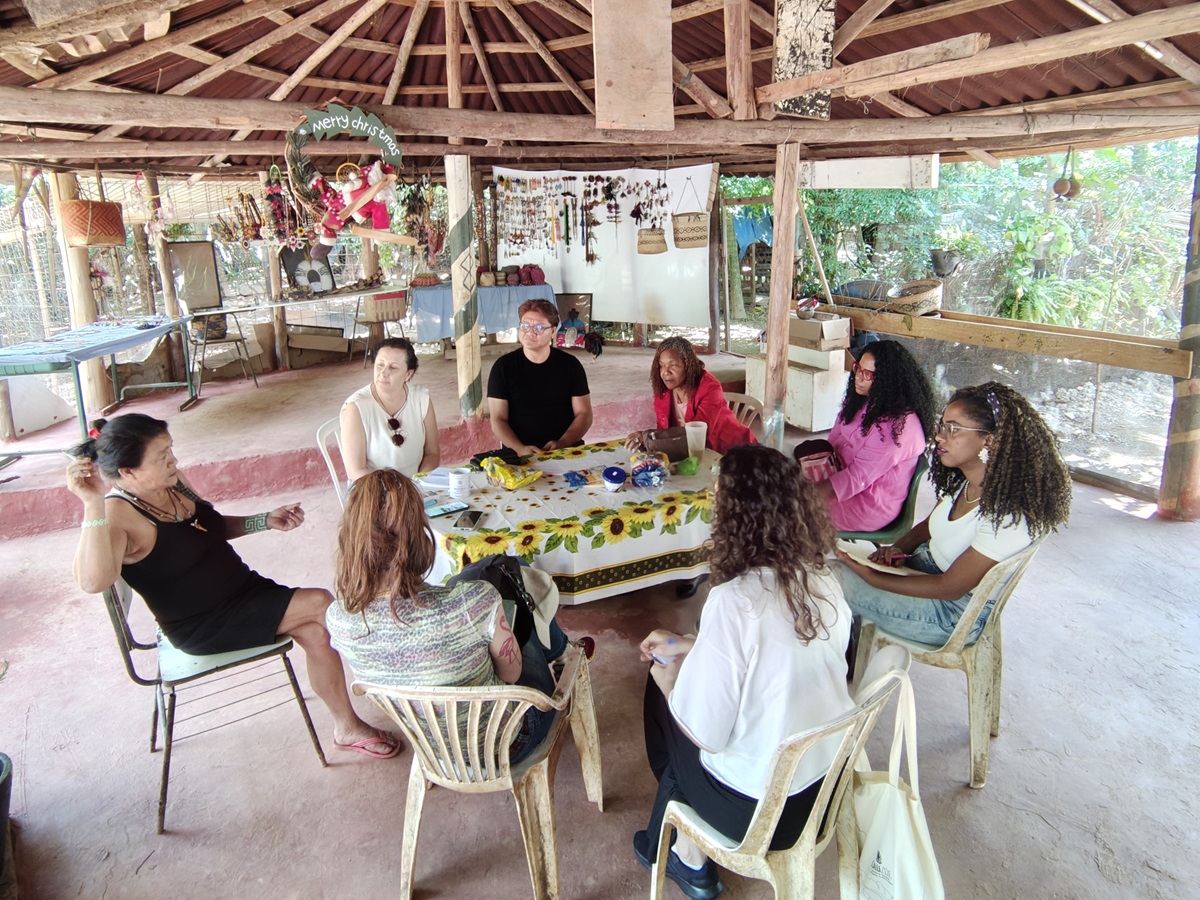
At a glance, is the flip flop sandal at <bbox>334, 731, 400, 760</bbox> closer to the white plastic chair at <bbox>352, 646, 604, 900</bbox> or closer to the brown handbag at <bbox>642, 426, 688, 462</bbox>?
the white plastic chair at <bbox>352, 646, 604, 900</bbox>

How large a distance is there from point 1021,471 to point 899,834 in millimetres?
1200

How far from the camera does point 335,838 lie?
94.0 inches

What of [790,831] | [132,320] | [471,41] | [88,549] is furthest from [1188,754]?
[132,320]

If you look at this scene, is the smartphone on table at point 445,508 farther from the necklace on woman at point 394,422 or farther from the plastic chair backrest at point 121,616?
the plastic chair backrest at point 121,616

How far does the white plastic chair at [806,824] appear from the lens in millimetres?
1569

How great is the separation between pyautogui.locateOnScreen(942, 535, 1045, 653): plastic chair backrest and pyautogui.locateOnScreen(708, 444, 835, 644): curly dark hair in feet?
2.56

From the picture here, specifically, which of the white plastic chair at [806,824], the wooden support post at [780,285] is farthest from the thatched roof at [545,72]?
the white plastic chair at [806,824]

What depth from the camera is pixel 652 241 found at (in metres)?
7.80

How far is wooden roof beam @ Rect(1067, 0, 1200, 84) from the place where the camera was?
3.70m

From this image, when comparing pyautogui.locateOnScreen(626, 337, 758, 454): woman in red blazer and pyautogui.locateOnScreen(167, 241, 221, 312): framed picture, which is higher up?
pyautogui.locateOnScreen(167, 241, 221, 312): framed picture

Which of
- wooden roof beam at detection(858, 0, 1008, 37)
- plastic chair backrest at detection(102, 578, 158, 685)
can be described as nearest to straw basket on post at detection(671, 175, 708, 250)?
wooden roof beam at detection(858, 0, 1008, 37)

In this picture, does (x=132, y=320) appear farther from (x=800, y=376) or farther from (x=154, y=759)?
(x=800, y=376)

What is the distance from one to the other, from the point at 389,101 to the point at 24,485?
434 centimetres

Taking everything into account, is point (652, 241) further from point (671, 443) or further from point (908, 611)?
point (908, 611)
